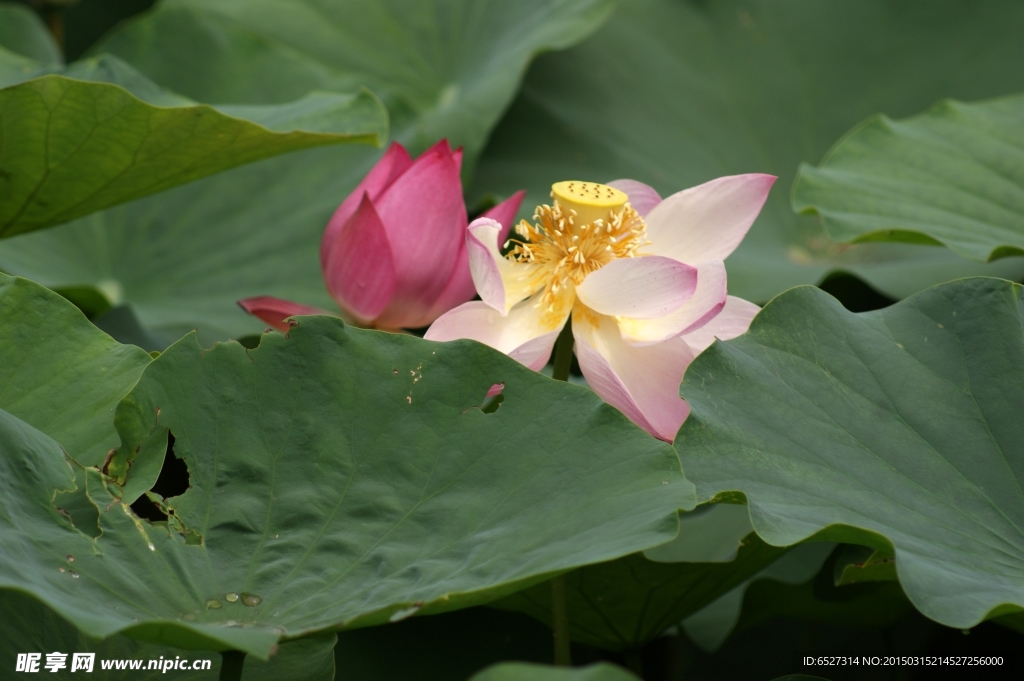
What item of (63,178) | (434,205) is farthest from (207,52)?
(434,205)

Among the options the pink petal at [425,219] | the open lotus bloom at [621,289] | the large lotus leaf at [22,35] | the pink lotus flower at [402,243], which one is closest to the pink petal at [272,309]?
the pink lotus flower at [402,243]

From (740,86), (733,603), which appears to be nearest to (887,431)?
(733,603)

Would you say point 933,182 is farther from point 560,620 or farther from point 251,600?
point 251,600

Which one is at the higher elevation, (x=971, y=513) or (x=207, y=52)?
(x=971, y=513)

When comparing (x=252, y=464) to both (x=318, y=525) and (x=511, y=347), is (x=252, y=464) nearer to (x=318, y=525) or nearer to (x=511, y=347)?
(x=318, y=525)

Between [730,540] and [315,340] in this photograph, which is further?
[730,540]

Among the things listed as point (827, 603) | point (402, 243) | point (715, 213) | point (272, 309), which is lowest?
point (827, 603)
